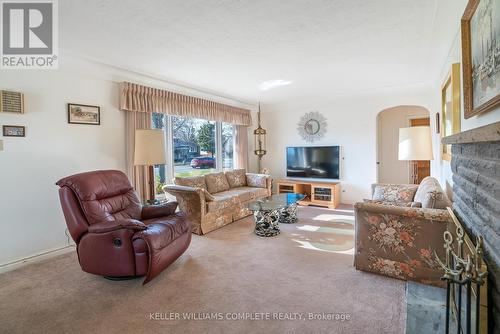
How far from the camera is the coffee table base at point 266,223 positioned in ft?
12.0

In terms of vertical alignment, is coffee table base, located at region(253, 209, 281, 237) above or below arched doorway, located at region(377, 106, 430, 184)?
below

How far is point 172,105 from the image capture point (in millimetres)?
4348

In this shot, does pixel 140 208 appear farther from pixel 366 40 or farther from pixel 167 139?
pixel 366 40

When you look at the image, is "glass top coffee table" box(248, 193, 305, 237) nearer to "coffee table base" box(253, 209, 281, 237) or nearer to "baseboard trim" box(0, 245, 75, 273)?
"coffee table base" box(253, 209, 281, 237)

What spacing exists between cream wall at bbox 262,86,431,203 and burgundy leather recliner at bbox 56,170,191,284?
13.5 ft

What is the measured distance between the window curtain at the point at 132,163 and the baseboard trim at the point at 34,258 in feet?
3.57

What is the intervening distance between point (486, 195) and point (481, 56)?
771 millimetres

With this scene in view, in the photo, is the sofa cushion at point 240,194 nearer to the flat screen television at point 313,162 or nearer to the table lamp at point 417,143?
the flat screen television at point 313,162

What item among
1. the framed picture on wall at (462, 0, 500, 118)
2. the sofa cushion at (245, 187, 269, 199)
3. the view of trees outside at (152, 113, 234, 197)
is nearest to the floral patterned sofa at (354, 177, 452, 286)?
the framed picture on wall at (462, 0, 500, 118)

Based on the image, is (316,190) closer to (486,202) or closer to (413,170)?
(413,170)

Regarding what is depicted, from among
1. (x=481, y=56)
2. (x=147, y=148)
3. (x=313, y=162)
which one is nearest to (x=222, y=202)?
(x=147, y=148)

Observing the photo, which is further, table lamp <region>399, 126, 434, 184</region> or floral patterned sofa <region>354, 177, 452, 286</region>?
table lamp <region>399, 126, 434, 184</region>

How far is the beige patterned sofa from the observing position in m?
3.73

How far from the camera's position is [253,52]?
10.1 feet
